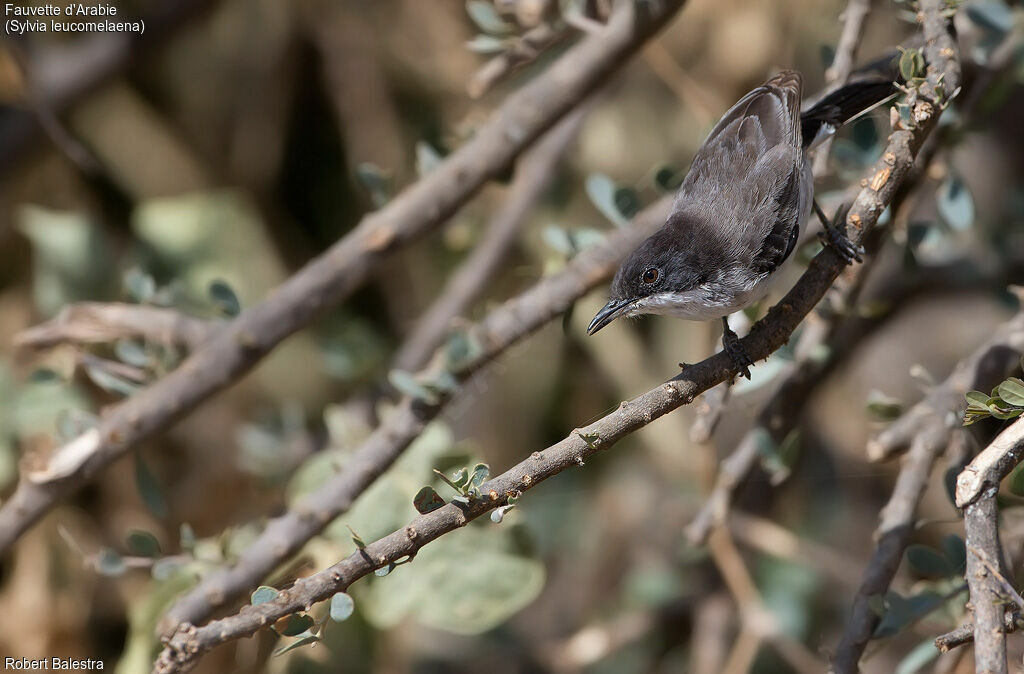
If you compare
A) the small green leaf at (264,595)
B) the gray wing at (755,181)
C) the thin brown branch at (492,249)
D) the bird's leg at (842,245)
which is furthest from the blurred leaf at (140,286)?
the bird's leg at (842,245)

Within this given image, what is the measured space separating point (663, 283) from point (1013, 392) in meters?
0.86

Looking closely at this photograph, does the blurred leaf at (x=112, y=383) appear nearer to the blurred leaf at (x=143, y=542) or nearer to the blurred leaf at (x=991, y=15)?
the blurred leaf at (x=143, y=542)

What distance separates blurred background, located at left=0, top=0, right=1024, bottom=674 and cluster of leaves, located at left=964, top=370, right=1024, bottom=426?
4.39ft

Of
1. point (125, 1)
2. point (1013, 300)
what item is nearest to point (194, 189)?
point (125, 1)

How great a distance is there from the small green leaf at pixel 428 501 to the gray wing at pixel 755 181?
3.46 feet

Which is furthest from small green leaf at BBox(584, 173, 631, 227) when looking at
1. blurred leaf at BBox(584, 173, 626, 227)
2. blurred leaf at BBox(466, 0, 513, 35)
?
blurred leaf at BBox(466, 0, 513, 35)

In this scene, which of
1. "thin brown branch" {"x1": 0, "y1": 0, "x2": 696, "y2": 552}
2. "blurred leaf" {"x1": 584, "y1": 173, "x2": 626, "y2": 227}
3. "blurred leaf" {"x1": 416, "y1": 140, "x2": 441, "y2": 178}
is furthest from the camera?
"blurred leaf" {"x1": 416, "y1": 140, "x2": 441, "y2": 178}

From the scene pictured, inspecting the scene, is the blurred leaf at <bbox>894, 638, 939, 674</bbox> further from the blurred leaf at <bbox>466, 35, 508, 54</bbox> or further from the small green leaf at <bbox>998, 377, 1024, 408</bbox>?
the blurred leaf at <bbox>466, 35, 508, 54</bbox>

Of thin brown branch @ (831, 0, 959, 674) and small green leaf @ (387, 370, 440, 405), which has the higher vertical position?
small green leaf @ (387, 370, 440, 405)

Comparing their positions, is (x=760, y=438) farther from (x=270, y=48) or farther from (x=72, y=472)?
(x=270, y=48)

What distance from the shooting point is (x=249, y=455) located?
3.60 meters

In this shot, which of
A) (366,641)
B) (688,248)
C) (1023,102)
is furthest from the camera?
(1023,102)

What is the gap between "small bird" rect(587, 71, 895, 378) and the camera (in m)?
2.31

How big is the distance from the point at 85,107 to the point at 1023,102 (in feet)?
13.2
